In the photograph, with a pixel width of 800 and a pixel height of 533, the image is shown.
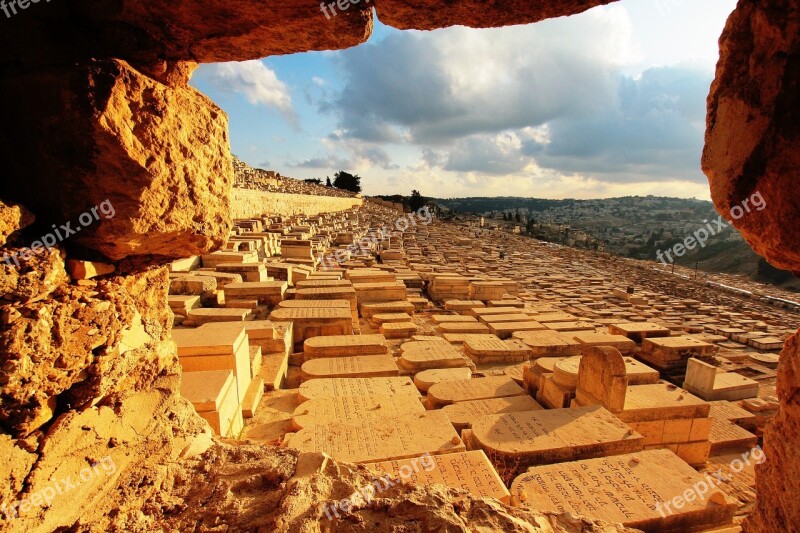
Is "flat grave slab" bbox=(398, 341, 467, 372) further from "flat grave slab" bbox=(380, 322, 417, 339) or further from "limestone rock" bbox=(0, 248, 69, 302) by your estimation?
"limestone rock" bbox=(0, 248, 69, 302)

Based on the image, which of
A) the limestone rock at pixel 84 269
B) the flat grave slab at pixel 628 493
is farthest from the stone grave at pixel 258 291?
the flat grave slab at pixel 628 493

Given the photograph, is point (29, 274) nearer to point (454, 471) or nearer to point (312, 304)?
point (454, 471)

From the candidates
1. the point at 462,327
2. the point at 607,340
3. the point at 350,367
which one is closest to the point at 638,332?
the point at 607,340

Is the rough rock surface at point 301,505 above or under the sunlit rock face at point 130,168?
under

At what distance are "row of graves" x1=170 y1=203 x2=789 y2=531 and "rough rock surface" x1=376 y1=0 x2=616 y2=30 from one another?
2.26 meters

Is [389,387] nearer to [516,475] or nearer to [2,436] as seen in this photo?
[516,475]

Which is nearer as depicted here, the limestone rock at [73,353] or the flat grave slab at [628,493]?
the limestone rock at [73,353]

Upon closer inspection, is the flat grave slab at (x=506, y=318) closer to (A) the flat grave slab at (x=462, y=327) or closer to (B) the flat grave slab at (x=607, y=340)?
(A) the flat grave slab at (x=462, y=327)

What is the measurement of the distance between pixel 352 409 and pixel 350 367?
1.13 m

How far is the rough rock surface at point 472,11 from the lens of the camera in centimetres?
165

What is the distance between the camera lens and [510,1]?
1.64 metres

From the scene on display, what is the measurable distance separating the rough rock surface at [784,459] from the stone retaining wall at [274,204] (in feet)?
45.3

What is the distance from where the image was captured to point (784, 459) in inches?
67.1

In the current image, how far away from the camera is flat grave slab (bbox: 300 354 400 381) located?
16.8 feet
